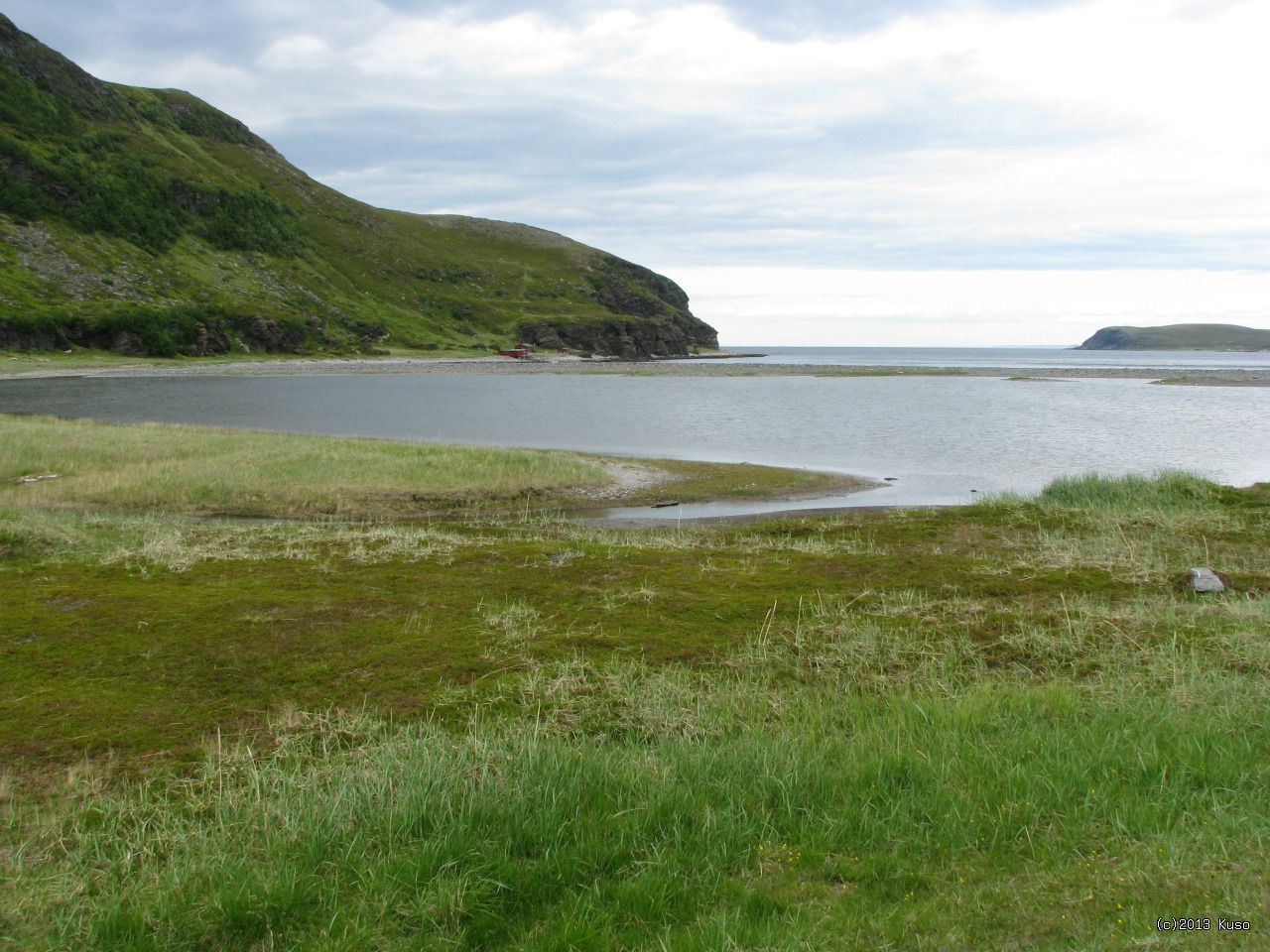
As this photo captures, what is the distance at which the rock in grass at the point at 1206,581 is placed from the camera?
14.1 m

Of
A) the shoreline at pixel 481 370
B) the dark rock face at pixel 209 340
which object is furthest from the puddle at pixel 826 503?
the dark rock face at pixel 209 340

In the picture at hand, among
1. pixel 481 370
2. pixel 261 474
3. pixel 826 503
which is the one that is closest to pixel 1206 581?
pixel 826 503

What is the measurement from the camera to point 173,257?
5704 inches

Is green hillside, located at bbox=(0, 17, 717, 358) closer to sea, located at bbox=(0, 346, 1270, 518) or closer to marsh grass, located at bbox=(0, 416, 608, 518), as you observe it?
sea, located at bbox=(0, 346, 1270, 518)

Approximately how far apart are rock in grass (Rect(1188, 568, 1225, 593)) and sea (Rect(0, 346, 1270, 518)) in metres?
15.8

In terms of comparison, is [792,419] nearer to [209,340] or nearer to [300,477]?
[300,477]

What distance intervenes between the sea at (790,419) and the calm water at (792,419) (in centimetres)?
17

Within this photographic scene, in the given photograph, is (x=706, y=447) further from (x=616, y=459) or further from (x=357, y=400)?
(x=357, y=400)

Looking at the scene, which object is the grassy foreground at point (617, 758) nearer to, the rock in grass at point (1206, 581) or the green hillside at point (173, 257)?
the rock in grass at point (1206, 581)

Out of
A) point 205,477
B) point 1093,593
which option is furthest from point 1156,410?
point 205,477

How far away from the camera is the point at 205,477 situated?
91.5 ft

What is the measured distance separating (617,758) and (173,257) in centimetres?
16457

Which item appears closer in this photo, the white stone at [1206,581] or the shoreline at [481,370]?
the white stone at [1206,581]

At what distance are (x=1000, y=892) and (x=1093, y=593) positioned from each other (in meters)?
10.8
